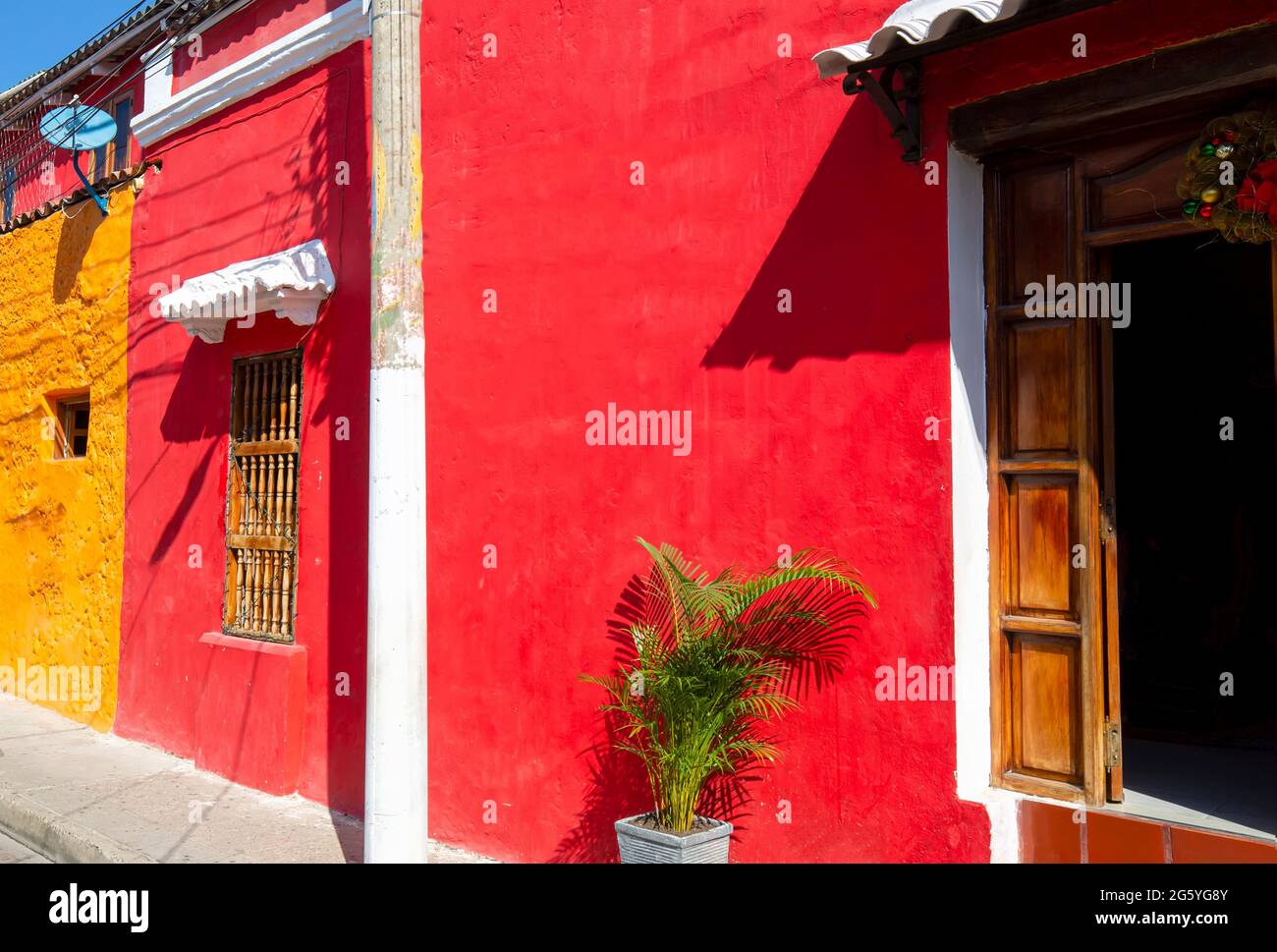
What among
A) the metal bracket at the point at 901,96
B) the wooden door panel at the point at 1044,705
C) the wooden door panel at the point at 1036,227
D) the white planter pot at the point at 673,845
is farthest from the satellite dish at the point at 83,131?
the wooden door panel at the point at 1044,705

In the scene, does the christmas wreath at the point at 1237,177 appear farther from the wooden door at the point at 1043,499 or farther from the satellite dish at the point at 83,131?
the satellite dish at the point at 83,131

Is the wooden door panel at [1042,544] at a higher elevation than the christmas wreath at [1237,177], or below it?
below

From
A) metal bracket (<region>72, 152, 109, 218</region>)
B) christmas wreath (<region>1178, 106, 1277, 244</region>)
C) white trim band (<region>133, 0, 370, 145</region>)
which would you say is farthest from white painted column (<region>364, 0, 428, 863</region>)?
metal bracket (<region>72, 152, 109, 218</region>)

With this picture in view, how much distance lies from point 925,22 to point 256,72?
218 inches

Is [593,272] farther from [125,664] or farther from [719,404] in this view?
[125,664]

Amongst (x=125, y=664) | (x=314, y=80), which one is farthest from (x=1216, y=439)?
(x=125, y=664)

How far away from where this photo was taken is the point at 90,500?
9.93 meters

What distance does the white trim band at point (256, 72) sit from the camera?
7.42m

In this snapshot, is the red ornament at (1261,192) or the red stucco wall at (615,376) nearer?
the red ornament at (1261,192)

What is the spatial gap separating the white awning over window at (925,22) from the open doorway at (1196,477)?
3011 millimetres

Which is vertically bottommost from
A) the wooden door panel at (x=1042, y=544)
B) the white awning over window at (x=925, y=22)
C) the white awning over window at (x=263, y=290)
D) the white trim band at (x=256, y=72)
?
the wooden door panel at (x=1042, y=544)

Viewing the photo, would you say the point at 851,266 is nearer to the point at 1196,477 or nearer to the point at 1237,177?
the point at 1237,177

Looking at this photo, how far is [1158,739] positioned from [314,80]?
21.2 ft

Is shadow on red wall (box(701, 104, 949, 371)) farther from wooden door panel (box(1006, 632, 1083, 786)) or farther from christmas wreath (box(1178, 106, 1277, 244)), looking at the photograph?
wooden door panel (box(1006, 632, 1083, 786))
